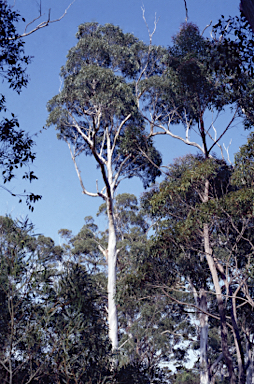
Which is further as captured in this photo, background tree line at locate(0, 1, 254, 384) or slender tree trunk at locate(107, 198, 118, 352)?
slender tree trunk at locate(107, 198, 118, 352)

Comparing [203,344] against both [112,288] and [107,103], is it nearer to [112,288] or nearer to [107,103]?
[112,288]

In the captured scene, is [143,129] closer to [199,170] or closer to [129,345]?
[199,170]

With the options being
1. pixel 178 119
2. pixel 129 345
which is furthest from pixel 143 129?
pixel 129 345

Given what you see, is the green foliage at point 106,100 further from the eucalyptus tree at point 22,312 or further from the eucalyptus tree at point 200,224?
the eucalyptus tree at point 22,312

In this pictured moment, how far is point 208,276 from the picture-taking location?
569 inches

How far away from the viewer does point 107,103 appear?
48.5 feet

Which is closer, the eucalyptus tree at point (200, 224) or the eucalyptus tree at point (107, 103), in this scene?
the eucalyptus tree at point (200, 224)

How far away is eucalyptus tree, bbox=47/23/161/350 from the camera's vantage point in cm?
1456

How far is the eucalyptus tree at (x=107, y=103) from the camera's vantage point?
1456 centimetres

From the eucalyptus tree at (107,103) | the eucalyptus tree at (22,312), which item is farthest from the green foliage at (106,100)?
the eucalyptus tree at (22,312)

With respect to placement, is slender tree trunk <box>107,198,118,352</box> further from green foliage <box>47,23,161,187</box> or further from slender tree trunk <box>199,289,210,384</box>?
slender tree trunk <box>199,289,210,384</box>

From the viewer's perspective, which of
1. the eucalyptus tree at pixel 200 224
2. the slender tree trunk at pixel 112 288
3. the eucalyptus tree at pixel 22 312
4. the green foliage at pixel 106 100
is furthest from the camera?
the green foliage at pixel 106 100

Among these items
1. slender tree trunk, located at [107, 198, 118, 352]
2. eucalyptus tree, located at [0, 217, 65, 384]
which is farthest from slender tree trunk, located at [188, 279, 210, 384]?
eucalyptus tree, located at [0, 217, 65, 384]

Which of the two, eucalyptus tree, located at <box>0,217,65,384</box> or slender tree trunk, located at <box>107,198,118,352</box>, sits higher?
slender tree trunk, located at <box>107,198,118,352</box>
